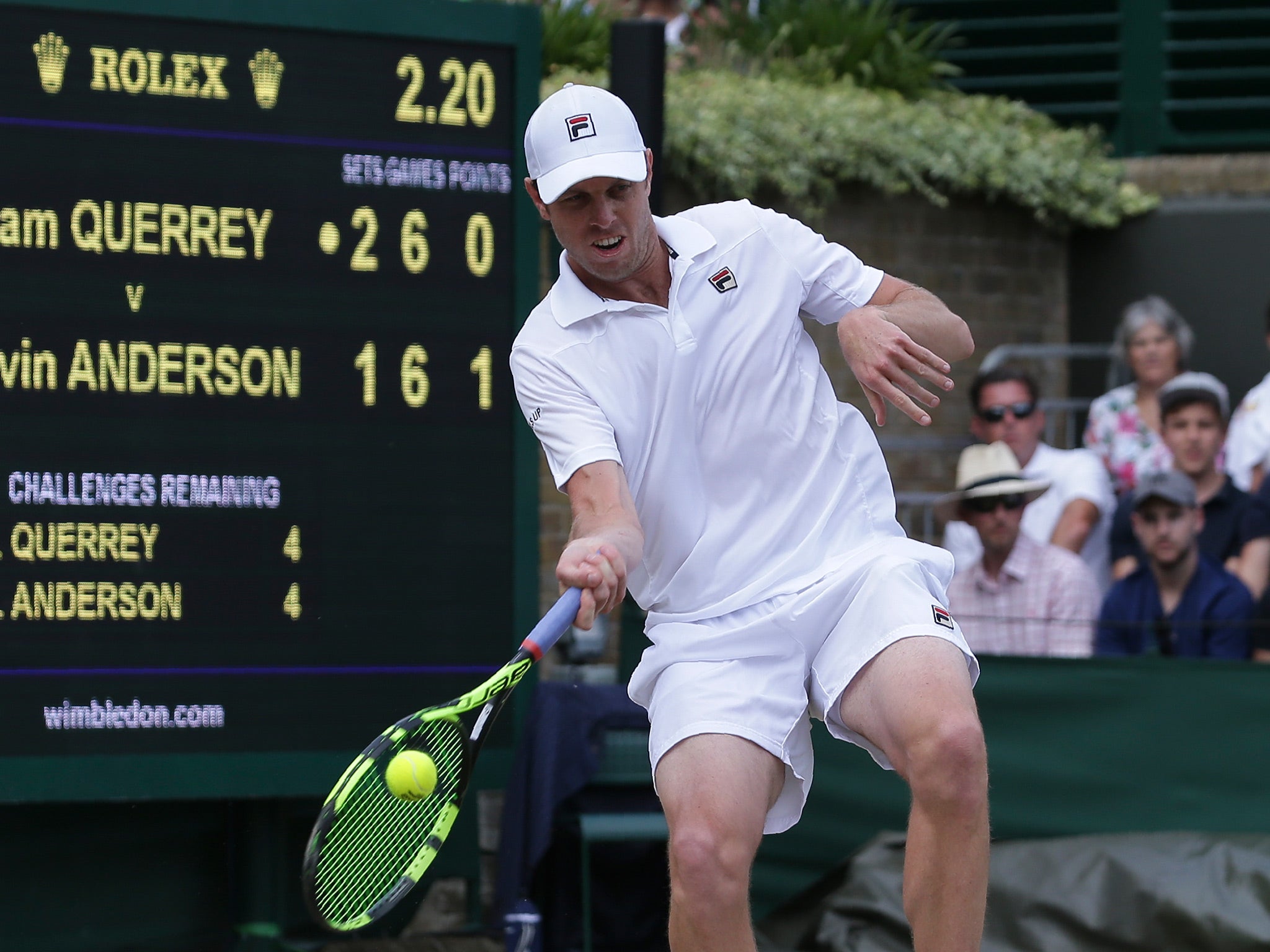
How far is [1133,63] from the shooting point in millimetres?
10344

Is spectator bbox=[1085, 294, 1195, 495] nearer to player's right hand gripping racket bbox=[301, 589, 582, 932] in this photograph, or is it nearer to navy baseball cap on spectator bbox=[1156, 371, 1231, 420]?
navy baseball cap on spectator bbox=[1156, 371, 1231, 420]

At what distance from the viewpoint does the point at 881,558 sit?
159 inches

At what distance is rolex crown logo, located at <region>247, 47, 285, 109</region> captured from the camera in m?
5.62

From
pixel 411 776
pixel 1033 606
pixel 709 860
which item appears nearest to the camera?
pixel 411 776

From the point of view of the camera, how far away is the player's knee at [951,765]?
3621mm

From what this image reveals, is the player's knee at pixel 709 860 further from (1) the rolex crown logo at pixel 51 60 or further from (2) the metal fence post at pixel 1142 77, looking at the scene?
(2) the metal fence post at pixel 1142 77

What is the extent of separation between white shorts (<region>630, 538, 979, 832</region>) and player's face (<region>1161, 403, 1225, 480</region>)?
2799mm

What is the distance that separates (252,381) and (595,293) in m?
1.80

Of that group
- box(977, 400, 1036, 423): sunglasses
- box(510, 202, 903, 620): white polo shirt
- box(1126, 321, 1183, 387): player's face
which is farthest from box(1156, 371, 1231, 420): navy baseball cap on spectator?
box(510, 202, 903, 620): white polo shirt

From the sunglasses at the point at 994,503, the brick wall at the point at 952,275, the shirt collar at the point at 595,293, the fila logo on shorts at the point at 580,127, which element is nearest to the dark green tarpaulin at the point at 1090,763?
the sunglasses at the point at 994,503

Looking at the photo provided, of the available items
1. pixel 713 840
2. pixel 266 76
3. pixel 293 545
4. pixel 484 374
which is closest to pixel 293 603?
pixel 293 545

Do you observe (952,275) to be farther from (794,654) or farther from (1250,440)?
(794,654)

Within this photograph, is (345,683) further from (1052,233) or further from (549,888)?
(1052,233)

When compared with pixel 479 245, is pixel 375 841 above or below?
below
